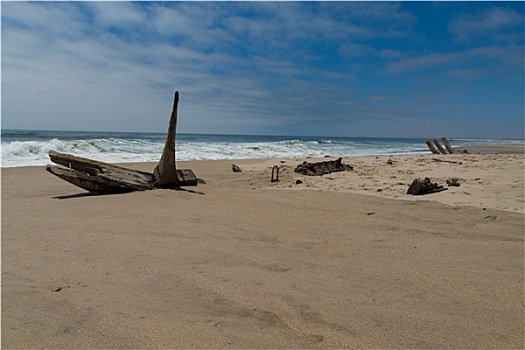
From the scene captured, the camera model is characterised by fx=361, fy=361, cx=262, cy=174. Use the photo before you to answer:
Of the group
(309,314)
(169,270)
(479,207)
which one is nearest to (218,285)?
(169,270)

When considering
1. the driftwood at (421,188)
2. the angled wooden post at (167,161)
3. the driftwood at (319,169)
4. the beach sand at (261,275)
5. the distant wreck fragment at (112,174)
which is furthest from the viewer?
the driftwood at (319,169)

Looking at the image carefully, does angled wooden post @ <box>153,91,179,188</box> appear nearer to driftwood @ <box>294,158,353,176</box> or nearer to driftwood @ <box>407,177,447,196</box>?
driftwood @ <box>294,158,353,176</box>

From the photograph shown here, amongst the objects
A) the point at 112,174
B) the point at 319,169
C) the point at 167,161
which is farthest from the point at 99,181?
the point at 319,169

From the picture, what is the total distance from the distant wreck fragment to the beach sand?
2.85 feet

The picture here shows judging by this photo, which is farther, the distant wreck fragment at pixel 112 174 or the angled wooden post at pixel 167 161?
the angled wooden post at pixel 167 161

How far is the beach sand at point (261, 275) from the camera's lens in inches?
74.0

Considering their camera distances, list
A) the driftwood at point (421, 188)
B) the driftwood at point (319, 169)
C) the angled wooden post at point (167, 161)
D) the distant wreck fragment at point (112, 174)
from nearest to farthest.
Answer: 1. the distant wreck fragment at point (112, 174)
2. the driftwood at point (421, 188)
3. the angled wooden post at point (167, 161)
4. the driftwood at point (319, 169)

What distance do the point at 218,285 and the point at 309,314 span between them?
2.21 ft

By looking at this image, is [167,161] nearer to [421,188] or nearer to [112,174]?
[112,174]

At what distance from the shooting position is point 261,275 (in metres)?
2.60

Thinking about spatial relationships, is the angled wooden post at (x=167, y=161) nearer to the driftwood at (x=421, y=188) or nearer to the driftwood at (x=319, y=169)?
the driftwood at (x=319, y=169)

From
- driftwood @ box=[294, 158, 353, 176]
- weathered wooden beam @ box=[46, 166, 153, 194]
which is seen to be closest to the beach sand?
weathered wooden beam @ box=[46, 166, 153, 194]

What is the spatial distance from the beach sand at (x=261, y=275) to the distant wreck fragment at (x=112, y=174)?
34.2 inches

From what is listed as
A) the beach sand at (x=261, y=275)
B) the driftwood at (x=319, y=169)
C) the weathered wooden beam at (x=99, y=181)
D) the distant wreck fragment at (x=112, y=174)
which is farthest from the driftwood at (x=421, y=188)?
the weathered wooden beam at (x=99, y=181)
